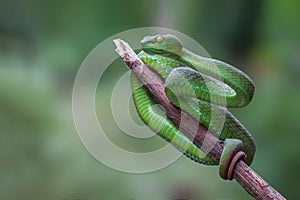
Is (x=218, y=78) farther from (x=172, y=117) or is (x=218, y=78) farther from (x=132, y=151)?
(x=132, y=151)

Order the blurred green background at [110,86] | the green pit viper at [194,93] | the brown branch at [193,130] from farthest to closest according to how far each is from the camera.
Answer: the blurred green background at [110,86], the green pit viper at [194,93], the brown branch at [193,130]

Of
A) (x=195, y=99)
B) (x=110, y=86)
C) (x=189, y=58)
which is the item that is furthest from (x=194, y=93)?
(x=110, y=86)

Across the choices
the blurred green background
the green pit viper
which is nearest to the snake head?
the green pit viper

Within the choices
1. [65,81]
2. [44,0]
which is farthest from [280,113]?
[44,0]

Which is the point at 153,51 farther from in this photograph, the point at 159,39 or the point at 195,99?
the point at 195,99

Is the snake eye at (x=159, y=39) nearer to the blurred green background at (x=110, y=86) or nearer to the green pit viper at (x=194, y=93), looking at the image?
the green pit viper at (x=194, y=93)

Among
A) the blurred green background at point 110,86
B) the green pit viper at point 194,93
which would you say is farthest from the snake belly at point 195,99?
the blurred green background at point 110,86
